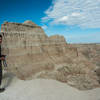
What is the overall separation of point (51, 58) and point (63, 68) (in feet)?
4.15

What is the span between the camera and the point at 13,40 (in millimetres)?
6867

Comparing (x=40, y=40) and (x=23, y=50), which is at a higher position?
(x=40, y=40)

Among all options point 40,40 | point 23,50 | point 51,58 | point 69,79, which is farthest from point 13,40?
point 69,79

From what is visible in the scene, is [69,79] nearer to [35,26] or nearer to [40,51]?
[40,51]

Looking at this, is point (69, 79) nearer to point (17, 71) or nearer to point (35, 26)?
point (17, 71)

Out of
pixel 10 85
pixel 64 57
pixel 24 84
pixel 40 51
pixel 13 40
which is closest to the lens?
pixel 10 85

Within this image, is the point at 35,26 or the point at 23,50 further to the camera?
the point at 35,26

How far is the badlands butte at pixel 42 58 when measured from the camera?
659cm

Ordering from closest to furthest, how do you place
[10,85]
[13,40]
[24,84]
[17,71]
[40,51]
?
[10,85]
[24,84]
[17,71]
[13,40]
[40,51]

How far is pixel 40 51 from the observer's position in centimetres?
784

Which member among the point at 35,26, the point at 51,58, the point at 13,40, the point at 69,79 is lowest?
the point at 69,79

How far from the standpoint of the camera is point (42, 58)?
7.77 m

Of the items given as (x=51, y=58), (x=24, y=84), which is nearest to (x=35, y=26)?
(x=51, y=58)

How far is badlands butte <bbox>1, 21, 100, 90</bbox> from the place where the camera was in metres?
6.59
